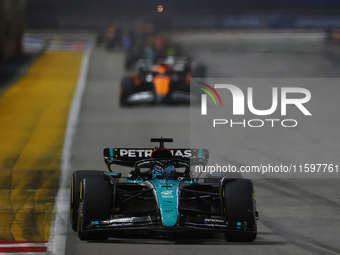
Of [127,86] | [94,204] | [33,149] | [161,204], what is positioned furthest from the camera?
[127,86]

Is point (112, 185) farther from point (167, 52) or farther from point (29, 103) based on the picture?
point (167, 52)

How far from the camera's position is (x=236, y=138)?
1902 centimetres

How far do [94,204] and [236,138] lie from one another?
11.0 meters

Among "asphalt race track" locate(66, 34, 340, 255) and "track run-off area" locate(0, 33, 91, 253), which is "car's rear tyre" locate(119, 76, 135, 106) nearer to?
"asphalt race track" locate(66, 34, 340, 255)

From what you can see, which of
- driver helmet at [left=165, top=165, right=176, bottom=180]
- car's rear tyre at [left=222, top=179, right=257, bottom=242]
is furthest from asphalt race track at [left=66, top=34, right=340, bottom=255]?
driver helmet at [left=165, top=165, right=176, bottom=180]

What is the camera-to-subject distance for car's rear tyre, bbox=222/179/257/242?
8383 millimetres

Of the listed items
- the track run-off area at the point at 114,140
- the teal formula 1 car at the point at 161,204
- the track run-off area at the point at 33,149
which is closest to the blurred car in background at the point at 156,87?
the track run-off area at the point at 114,140

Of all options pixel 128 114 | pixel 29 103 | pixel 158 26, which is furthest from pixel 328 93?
pixel 158 26

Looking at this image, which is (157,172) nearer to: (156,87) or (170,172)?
(170,172)

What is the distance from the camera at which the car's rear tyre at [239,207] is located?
330 inches

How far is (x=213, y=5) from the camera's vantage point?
38.8m

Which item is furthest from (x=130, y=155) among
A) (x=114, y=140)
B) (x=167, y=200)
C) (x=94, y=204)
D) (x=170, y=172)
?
(x=114, y=140)

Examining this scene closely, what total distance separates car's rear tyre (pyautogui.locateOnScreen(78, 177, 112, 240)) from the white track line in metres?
0.41

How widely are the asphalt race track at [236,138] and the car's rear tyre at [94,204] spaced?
0.17m
